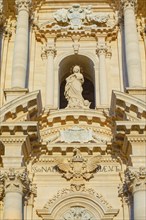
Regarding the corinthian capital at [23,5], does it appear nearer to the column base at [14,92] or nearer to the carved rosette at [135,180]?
the column base at [14,92]

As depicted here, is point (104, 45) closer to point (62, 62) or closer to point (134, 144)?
point (62, 62)

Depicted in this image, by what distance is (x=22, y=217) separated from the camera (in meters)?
13.2

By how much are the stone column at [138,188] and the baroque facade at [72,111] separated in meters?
0.02

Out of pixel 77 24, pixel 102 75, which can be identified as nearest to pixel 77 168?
pixel 102 75

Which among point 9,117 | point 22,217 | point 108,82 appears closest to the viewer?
point 22,217

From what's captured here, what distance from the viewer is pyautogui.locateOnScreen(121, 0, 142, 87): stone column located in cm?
1568

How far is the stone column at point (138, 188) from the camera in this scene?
41.8ft

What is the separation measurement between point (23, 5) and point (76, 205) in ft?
23.8

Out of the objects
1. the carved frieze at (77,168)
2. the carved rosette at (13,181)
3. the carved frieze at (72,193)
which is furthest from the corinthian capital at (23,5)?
the carved frieze at (72,193)

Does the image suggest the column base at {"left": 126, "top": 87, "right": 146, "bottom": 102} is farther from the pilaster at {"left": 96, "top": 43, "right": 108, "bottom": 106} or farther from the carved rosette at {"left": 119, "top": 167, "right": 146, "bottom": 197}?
the carved rosette at {"left": 119, "top": 167, "right": 146, "bottom": 197}

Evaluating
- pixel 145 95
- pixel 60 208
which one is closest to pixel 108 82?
pixel 145 95

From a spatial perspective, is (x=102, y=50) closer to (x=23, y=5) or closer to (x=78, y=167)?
(x=23, y=5)

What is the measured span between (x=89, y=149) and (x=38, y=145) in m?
1.41

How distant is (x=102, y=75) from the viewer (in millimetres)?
16953
